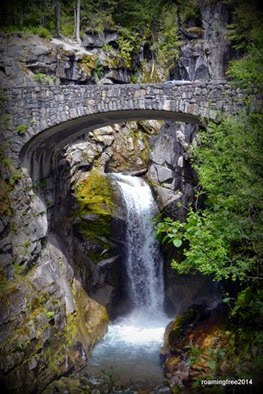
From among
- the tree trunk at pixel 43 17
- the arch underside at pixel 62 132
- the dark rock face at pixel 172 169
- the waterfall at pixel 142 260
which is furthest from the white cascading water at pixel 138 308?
the tree trunk at pixel 43 17

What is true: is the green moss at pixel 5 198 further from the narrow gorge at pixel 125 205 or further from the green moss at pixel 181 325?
the green moss at pixel 181 325

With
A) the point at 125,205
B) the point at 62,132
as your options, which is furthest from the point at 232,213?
the point at 125,205

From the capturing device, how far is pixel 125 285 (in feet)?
58.0

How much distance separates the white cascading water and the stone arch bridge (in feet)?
17.6

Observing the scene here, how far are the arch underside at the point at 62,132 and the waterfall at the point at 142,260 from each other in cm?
464

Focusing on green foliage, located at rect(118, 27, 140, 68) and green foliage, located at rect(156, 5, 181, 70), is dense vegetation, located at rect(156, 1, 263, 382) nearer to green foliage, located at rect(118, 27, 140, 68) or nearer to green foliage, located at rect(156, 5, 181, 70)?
green foliage, located at rect(118, 27, 140, 68)

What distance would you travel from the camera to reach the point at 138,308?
17312 mm

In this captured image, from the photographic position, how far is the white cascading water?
1271 cm

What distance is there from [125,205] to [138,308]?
4.94 meters

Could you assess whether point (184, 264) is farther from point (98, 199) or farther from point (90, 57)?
point (90, 57)

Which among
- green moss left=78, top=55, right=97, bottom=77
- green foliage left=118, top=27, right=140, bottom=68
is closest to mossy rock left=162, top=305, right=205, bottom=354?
green moss left=78, top=55, right=97, bottom=77

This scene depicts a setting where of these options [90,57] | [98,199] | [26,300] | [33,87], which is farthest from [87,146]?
[26,300]

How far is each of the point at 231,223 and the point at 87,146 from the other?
12.6 metres

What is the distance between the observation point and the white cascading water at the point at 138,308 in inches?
500
